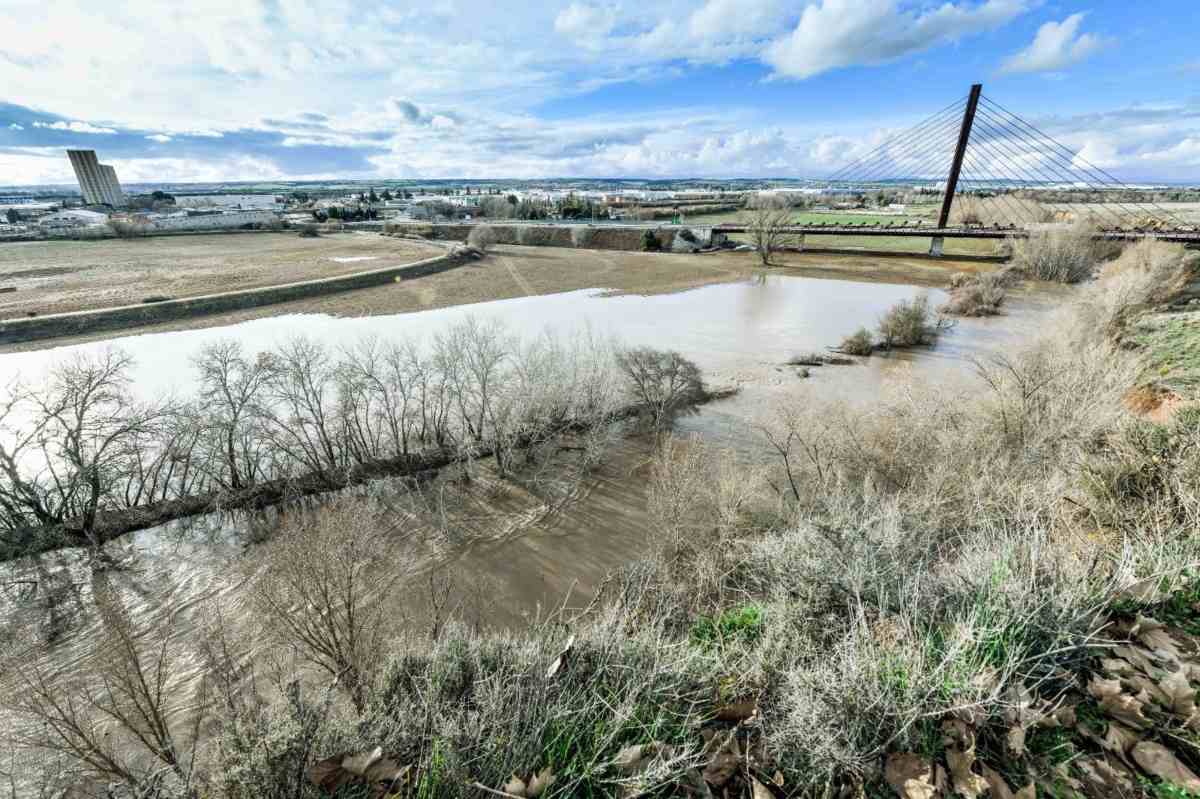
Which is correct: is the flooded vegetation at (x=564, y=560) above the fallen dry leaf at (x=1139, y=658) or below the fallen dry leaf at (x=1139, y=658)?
below

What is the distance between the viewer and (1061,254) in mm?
47719

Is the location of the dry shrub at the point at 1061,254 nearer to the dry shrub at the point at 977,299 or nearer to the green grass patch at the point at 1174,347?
the dry shrub at the point at 977,299

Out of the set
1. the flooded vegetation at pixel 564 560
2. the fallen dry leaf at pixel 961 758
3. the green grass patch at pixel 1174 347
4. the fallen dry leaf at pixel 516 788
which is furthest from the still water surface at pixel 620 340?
the green grass patch at pixel 1174 347

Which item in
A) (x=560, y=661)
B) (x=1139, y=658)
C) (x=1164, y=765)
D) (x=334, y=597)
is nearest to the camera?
(x=1164, y=765)

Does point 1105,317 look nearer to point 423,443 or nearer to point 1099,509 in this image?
point 1099,509

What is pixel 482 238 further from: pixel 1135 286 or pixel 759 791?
pixel 759 791

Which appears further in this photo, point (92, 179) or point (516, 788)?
point (92, 179)

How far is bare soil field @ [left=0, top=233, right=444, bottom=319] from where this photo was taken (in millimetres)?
40188

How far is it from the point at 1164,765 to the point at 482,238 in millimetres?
82927

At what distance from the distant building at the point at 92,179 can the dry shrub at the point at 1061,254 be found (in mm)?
228044

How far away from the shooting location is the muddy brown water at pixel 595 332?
14.0 meters

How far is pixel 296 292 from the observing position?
143ft

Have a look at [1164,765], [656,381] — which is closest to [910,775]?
[1164,765]

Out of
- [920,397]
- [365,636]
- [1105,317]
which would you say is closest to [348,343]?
[365,636]
